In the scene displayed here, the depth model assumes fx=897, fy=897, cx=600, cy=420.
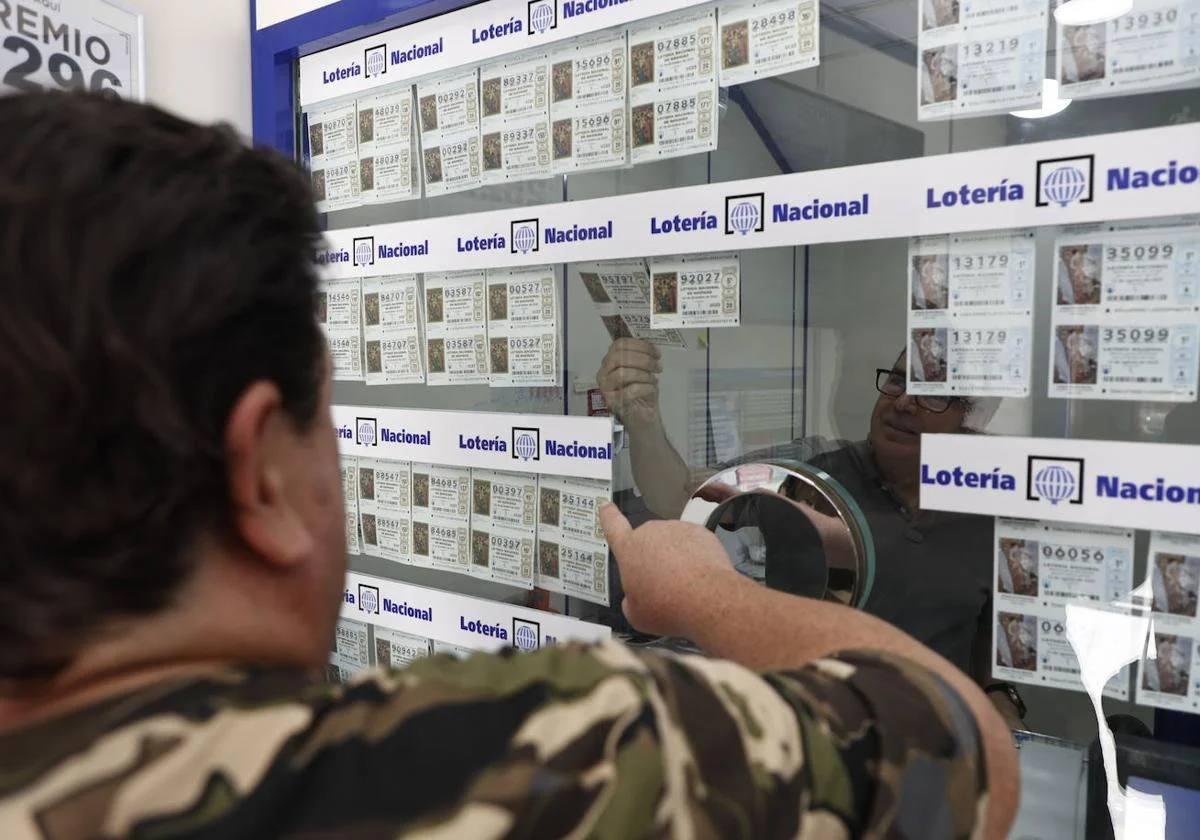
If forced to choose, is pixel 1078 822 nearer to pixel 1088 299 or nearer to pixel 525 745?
pixel 1088 299

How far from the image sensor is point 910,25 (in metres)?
0.90

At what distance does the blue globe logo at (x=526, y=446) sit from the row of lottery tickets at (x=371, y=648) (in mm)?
325

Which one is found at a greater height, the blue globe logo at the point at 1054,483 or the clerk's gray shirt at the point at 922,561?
the blue globe logo at the point at 1054,483

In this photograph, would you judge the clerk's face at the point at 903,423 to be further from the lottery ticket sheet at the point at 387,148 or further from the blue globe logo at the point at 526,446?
the lottery ticket sheet at the point at 387,148

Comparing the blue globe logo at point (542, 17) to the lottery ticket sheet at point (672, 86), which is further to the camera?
the blue globe logo at point (542, 17)

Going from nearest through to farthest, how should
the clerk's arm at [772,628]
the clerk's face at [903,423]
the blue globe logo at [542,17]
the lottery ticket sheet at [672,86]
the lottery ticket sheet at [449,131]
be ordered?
the clerk's arm at [772,628] < the clerk's face at [903,423] < the lottery ticket sheet at [672,86] < the blue globe logo at [542,17] < the lottery ticket sheet at [449,131]

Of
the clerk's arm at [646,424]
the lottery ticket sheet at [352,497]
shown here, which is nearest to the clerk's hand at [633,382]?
the clerk's arm at [646,424]

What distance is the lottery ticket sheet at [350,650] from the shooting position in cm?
141

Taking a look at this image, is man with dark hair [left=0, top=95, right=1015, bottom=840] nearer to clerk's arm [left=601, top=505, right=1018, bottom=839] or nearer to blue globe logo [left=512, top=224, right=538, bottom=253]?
clerk's arm [left=601, top=505, right=1018, bottom=839]

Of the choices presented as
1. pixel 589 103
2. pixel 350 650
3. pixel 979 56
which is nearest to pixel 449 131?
pixel 589 103

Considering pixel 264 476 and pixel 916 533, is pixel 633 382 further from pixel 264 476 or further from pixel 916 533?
pixel 264 476

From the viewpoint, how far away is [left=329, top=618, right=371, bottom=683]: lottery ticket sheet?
1.41 metres

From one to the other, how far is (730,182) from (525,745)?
2.28ft

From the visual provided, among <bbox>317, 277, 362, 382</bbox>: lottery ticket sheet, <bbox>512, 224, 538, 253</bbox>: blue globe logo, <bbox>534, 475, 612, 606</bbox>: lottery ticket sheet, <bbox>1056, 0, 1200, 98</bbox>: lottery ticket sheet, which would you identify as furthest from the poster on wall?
<bbox>1056, 0, 1200, 98</bbox>: lottery ticket sheet
